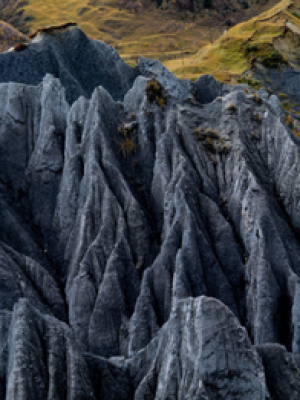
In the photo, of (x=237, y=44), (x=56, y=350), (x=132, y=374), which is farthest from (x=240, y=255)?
(x=237, y=44)

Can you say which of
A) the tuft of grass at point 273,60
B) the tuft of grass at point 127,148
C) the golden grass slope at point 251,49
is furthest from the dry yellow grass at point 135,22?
the tuft of grass at point 127,148

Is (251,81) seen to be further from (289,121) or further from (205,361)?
(205,361)

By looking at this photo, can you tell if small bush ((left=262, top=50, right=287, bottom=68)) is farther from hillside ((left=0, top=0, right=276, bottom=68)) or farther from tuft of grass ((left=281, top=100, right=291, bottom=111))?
hillside ((left=0, top=0, right=276, bottom=68))

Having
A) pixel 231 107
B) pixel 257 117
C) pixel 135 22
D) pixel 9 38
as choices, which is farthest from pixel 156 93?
pixel 135 22

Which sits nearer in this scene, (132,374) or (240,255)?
(132,374)

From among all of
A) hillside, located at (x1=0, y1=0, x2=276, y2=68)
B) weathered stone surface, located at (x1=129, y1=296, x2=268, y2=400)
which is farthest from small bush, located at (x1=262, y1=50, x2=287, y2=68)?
hillside, located at (x1=0, y1=0, x2=276, y2=68)

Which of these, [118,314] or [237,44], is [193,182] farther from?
[237,44]
